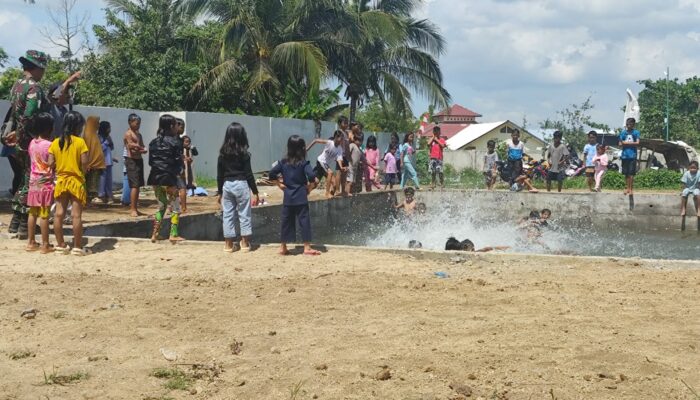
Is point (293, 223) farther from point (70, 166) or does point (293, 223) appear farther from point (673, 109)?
point (673, 109)

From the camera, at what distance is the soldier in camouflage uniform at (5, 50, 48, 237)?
9141 mm

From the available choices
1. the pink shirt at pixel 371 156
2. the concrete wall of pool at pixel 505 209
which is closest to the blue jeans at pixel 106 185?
the concrete wall of pool at pixel 505 209

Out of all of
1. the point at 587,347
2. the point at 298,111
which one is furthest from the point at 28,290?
the point at 298,111

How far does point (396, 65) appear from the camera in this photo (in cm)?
3216

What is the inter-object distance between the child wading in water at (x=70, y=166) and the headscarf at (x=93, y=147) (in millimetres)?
674

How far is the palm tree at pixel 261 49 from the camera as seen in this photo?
87.1 feet

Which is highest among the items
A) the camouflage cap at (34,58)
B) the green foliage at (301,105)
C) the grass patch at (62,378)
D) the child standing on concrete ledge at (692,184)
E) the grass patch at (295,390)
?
the green foliage at (301,105)

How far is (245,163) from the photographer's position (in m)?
9.41

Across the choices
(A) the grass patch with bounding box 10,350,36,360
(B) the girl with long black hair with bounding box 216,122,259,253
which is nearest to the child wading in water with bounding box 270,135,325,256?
(B) the girl with long black hair with bounding box 216,122,259,253

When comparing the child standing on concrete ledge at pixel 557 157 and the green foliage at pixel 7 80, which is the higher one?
the green foliage at pixel 7 80

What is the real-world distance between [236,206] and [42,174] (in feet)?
7.26

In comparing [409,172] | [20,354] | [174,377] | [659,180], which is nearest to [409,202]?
[409,172]

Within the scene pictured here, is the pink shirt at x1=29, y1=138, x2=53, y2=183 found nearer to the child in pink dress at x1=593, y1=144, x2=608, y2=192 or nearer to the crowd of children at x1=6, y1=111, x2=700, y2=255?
the crowd of children at x1=6, y1=111, x2=700, y2=255

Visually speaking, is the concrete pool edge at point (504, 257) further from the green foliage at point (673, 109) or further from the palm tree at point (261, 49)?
the green foliage at point (673, 109)
